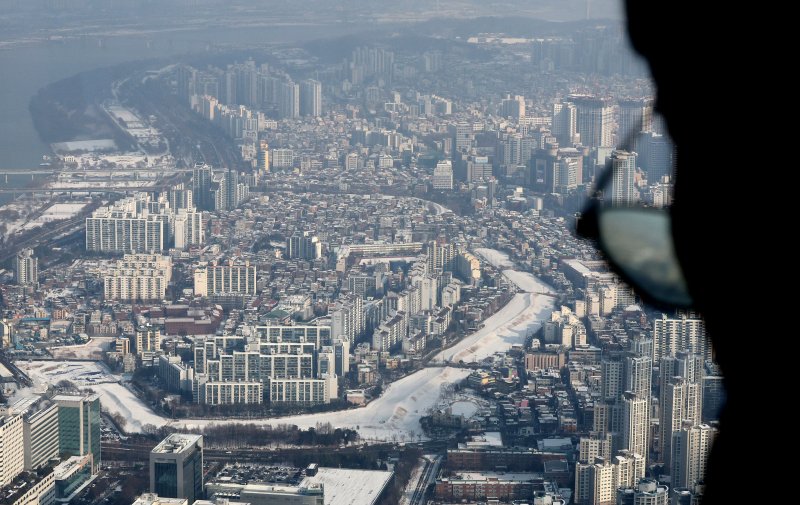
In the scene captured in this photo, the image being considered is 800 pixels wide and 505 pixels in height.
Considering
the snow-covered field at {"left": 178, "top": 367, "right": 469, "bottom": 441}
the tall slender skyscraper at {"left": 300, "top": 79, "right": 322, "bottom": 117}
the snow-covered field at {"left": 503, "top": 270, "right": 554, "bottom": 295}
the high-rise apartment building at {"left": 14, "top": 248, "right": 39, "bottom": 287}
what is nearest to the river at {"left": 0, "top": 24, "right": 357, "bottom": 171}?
the tall slender skyscraper at {"left": 300, "top": 79, "right": 322, "bottom": 117}

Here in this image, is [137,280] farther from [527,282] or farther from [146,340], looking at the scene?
[527,282]

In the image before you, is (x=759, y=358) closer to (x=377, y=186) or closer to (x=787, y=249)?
(x=787, y=249)

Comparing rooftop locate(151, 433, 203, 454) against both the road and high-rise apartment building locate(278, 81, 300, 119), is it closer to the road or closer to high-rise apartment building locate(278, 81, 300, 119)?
the road

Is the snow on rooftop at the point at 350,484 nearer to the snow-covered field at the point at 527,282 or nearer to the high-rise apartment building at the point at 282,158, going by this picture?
the snow-covered field at the point at 527,282

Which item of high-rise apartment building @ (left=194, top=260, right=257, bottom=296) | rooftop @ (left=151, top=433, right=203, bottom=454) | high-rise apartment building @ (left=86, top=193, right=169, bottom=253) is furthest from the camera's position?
high-rise apartment building @ (left=86, top=193, right=169, bottom=253)

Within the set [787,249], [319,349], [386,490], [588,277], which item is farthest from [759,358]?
[588,277]

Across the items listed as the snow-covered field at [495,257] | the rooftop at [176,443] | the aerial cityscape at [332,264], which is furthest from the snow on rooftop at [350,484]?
the snow-covered field at [495,257]
